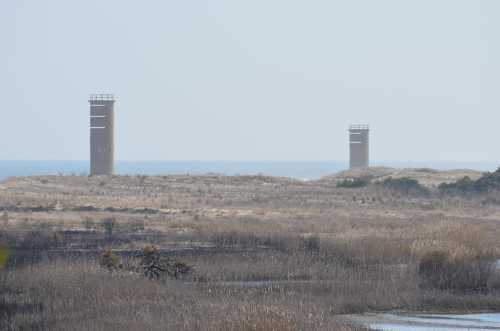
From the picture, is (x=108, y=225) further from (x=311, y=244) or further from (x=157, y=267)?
(x=157, y=267)

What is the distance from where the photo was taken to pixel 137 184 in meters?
64.1

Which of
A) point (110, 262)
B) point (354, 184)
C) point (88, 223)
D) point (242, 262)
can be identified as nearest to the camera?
point (110, 262)

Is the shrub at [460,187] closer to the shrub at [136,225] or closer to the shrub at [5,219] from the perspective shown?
the shrub at [136,225]

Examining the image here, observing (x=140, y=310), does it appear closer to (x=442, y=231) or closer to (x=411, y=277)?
(x=411, y=277)

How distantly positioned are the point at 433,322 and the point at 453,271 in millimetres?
5112

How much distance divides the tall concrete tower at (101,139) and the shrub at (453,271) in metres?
51.6

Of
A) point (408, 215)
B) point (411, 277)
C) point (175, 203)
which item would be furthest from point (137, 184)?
point (411, 277)

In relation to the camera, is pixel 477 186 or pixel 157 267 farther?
pixel 477 186

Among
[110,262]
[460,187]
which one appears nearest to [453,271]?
[110,262]

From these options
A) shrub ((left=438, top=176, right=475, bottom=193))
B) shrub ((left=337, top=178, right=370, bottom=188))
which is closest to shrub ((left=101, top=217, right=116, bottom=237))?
shrub ((left=438, top=176, right=475, bottom=193))

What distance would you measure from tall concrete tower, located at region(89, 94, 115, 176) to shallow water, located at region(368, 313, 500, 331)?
56456mm

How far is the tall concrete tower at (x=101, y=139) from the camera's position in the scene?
7431cm

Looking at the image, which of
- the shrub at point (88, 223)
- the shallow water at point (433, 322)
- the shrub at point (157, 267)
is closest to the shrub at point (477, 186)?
the shrub at point (88, 223)

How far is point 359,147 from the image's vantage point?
90500 mm
